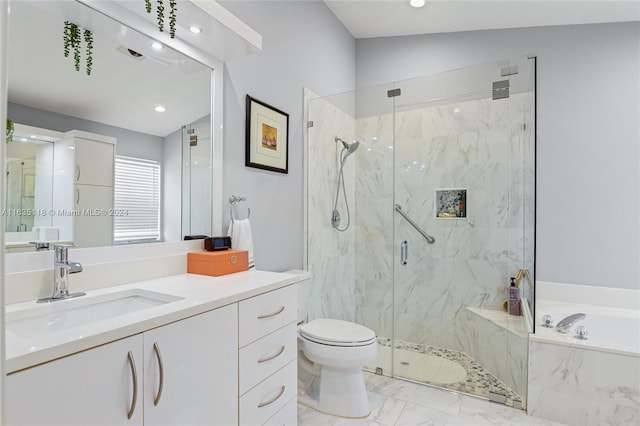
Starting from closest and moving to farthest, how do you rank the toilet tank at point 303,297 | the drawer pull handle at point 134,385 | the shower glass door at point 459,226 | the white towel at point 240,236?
1. the drawer pull handle at point 134,385
2. the white towel at point 240,236
3. the toilet tank at point 303,297
4. the shower glass door at point 459,226

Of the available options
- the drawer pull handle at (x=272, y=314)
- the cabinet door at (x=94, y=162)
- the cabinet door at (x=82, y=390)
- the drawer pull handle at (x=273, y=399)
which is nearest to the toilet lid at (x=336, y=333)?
the drawer pull handle at (x=273, y=399)

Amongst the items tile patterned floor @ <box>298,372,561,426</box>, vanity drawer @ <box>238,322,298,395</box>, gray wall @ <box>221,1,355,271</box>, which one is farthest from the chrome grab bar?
vanity drawer @ <box>238,322,298,395</box>

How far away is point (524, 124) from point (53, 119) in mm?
2612

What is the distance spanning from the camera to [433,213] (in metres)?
2.71

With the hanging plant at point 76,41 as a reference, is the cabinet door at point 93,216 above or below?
below

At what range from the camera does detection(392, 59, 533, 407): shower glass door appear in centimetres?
237

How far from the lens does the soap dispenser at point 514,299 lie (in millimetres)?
2318

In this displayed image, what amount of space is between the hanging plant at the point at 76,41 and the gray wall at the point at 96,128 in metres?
0.20

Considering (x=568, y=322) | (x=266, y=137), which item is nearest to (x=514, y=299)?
(x=568, y=322)

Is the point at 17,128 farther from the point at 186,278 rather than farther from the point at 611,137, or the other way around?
the point at 611,137

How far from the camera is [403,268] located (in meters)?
2.82

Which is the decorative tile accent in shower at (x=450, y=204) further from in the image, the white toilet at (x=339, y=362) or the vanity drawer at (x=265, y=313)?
the vanity drawer at (x=265, y=313)

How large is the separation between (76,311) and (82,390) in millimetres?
455

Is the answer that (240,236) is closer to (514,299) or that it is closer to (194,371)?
(194,371)
